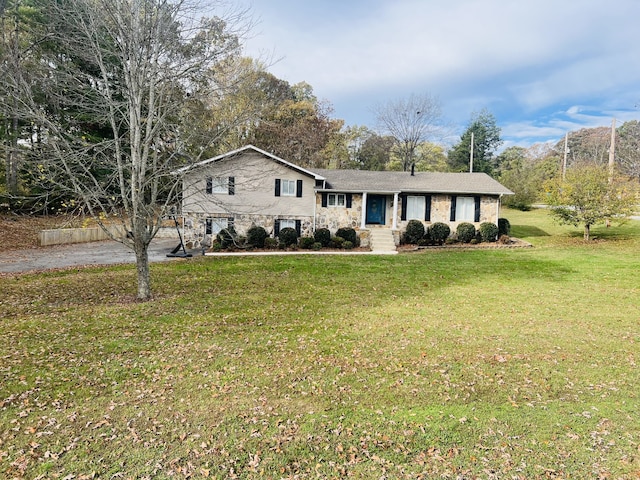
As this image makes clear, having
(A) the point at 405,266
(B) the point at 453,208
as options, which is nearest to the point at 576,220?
(B) the point at 453,208

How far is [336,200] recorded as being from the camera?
69.9 feet

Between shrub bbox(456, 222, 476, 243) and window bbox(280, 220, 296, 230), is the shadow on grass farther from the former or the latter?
window bbox(280, 220, 296, 230)

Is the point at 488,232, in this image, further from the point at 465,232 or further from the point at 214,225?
the point at 214,225

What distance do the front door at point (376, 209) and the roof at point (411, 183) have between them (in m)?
0.79

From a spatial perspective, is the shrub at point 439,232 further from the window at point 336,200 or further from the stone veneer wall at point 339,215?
the window at point 336,200

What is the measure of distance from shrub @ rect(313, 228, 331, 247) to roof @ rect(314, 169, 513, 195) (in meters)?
2.60

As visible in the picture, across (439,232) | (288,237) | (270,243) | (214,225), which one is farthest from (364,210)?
(214,225)

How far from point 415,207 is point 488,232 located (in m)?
4.10

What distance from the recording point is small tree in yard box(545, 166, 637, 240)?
784 inches

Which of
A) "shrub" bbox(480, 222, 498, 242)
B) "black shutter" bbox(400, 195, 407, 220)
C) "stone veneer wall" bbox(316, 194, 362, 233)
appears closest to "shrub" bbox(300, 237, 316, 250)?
"stone veneer wall" bbox(316, 194, 362, 233)

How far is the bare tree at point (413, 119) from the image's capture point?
36906 mm

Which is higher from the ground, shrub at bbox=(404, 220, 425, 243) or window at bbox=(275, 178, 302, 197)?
window at bbox=(275, 178, 302, 197)

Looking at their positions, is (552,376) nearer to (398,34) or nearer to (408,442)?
(408,442)

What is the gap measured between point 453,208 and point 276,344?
17482mm
